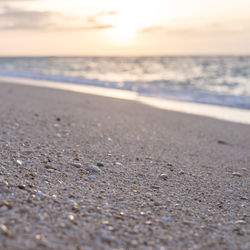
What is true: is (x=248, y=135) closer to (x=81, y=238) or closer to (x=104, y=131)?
(x=104, y=131)

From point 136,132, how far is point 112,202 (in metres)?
3.19

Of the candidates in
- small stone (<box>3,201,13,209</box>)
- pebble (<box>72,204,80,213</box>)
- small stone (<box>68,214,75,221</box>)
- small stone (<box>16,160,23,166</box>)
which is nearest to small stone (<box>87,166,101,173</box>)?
small stone (<box>16,160,23,166</box>)

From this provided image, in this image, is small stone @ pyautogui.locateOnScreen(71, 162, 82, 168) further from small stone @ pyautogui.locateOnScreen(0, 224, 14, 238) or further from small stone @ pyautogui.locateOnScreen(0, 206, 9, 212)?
small stone @ pyautogui.locateOnScreen(0, 224, 14, 238)

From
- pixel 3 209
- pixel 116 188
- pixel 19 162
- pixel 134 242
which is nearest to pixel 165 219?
pixel 134 242

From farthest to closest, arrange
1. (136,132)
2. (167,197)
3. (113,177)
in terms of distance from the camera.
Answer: (136,132) → (113,177) → (167,197)

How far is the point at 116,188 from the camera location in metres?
2.97

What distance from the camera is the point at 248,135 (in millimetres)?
6410

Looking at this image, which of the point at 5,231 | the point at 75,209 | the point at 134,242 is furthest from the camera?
the point at 75,209

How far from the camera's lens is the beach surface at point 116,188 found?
206cm

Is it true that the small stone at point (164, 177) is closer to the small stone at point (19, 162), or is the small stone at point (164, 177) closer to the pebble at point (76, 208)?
the pebble at point (76, 208)

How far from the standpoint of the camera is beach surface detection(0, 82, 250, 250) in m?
2.06

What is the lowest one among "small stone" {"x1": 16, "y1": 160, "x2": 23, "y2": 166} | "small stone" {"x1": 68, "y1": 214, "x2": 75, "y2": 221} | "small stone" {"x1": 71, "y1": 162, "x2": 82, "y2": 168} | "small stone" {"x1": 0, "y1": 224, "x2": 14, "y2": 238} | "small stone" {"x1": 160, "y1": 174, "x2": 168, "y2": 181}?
"small stone" {"x1": 160, "y1": 174, "x2": 168, "y2": 181}

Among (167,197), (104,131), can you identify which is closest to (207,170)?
Result: (167,197)

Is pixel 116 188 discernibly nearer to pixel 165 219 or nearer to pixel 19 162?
pixel 165 219
